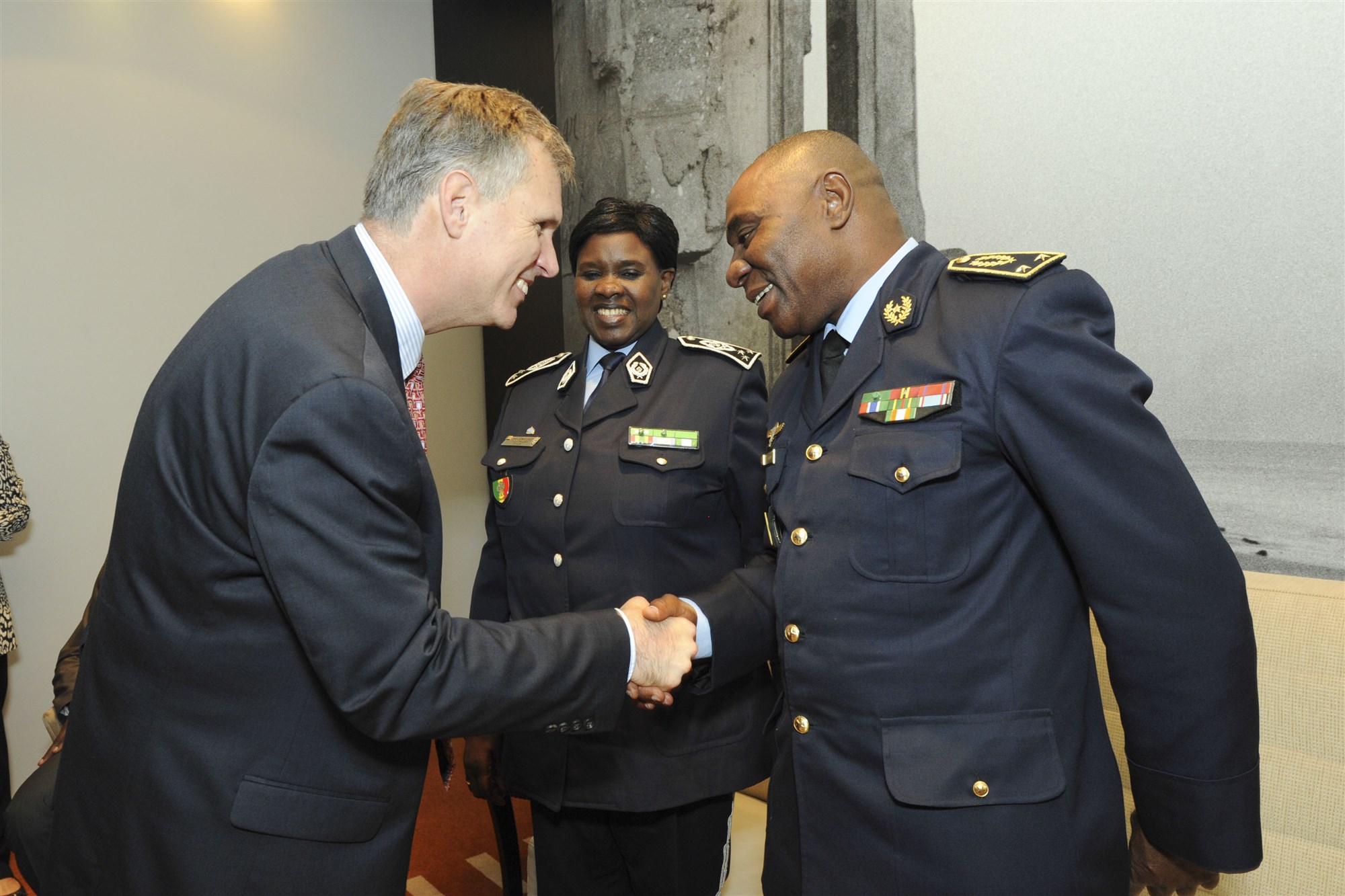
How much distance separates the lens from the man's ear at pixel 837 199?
58.7 inches

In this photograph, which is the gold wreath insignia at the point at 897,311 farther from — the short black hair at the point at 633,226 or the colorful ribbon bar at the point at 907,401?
the short black hair at the point at 633,226

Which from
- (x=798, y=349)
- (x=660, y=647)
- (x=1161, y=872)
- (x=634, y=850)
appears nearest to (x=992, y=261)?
(x=798, y=349)

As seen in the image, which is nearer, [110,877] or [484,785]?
[110,877]

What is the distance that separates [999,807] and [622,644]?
0.55m

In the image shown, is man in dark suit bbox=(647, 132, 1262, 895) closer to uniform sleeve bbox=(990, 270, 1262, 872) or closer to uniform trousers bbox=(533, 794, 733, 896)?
uniform sleeve bbox=(990, 270, 1262, 872)

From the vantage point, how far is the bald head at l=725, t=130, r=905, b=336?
1.50m

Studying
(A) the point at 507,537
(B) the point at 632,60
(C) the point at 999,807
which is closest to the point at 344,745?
(C) the point at 999,807

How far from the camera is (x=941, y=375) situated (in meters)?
1.26

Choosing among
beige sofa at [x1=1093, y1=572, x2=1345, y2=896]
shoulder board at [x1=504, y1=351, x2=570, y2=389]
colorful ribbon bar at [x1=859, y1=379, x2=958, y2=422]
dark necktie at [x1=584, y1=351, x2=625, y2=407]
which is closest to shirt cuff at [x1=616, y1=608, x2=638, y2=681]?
colorful ribbon bar at [x1=859, y1=379, x2=958, y2=422]

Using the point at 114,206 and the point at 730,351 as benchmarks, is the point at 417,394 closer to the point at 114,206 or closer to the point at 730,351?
the point at 730,351

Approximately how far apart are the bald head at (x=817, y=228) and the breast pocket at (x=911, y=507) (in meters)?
0.32

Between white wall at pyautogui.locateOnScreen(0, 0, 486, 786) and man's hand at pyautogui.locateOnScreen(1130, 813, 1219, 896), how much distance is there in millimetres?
3802

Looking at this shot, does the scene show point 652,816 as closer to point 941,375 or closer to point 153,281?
point 941,375

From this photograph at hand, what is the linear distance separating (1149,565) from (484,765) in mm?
1561
